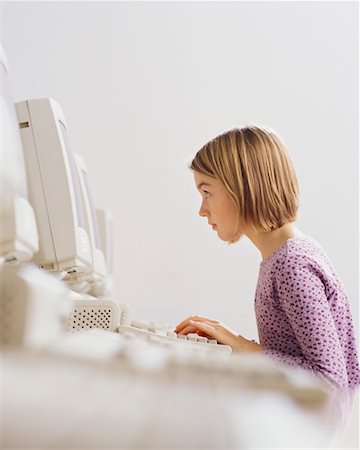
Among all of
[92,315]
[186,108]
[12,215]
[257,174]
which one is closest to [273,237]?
[257,174]

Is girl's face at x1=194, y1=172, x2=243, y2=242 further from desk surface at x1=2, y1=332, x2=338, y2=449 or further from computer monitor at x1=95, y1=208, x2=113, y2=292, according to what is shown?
desk surface at x1=2, y1=332, x2=338, y2=449

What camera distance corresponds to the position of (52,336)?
0.37m

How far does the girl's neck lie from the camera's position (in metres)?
→ 1.30

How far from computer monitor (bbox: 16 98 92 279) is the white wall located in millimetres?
1712

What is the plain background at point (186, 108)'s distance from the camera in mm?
2924

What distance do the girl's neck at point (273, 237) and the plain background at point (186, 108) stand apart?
158cm

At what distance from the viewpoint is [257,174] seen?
133 centimetres

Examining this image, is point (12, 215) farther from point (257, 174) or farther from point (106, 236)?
point (106, 236)

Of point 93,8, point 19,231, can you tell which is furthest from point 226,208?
point 93,8

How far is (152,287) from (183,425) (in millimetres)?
2639

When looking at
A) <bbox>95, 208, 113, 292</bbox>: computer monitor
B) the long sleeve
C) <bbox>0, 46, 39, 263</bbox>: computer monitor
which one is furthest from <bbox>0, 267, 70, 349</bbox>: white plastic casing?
<bbox>95, 208, 113, 292</bbox>: computer monitor

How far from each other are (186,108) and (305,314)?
2113 millimetres

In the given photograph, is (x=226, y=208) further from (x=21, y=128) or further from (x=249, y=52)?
(x=249, y=52)

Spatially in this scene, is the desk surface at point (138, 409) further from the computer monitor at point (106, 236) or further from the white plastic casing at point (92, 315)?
the computer monitor at point (106, 236)
